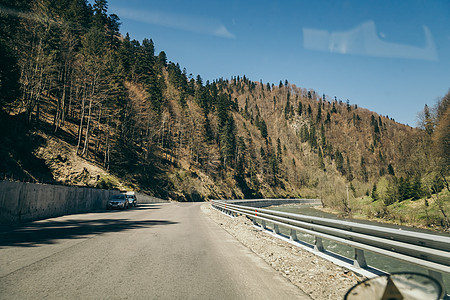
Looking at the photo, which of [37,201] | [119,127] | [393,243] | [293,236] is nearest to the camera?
[393,243]

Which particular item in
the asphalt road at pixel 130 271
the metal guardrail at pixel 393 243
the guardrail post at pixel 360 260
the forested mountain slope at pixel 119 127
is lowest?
the asphalt road at pixel 130 271

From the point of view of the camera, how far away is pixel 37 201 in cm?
1475

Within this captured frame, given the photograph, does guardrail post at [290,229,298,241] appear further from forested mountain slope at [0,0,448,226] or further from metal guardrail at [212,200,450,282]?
forested mountain slope at [0,0,448,226]

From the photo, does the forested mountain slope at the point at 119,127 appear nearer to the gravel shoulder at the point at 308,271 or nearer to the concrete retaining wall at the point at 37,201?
the concrete retaining wall at the point at 37,201

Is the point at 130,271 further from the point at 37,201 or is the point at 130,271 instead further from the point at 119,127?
the point at 119,127

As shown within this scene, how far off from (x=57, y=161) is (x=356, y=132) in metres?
201

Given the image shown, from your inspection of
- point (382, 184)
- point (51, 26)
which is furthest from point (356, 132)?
point (51, 26)

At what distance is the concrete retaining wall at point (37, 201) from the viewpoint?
39.7 feet

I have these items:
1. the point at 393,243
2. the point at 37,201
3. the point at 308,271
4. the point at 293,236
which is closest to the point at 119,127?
the point at 37,201

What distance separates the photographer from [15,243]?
752 centimetres

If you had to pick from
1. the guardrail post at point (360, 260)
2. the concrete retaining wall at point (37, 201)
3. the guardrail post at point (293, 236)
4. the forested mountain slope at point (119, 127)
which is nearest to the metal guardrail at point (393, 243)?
the guardrail post at point (360, 260)

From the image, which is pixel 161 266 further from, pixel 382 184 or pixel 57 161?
pixel 382 184

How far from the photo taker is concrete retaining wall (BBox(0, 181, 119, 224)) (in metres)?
12.1

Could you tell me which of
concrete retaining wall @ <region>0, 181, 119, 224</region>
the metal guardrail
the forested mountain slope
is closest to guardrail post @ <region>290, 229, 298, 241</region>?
the metal guardrail
